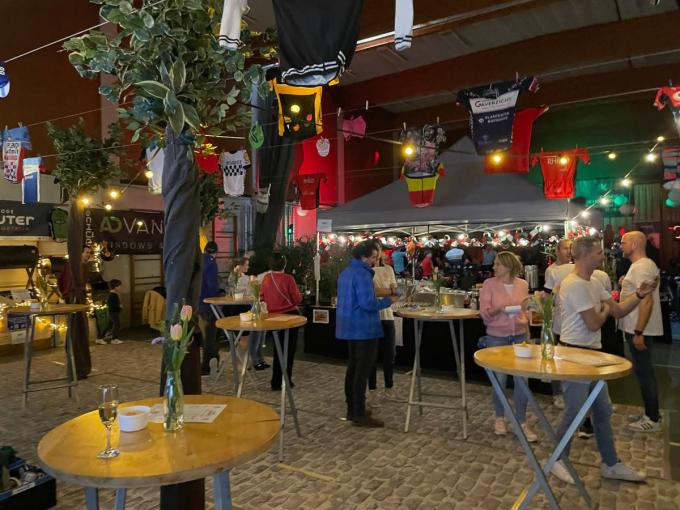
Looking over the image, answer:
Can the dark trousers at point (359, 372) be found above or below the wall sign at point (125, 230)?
below

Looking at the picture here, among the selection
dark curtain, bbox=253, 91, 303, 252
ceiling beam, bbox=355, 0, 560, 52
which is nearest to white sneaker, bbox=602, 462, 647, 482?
ceiling beam, bbox=355, 0, 560, 52

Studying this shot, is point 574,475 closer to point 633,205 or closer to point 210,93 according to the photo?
point 210,93

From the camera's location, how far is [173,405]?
175 cm

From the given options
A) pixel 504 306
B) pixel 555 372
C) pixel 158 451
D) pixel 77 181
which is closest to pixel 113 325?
pixel 77 181

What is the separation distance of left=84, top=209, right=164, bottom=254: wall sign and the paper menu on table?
753 cm

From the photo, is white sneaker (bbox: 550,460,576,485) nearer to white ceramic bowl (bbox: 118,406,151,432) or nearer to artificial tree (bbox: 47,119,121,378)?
white ceramic bowl (bbox: 118,406,151,432)

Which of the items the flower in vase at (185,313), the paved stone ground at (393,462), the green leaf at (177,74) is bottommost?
the paved stone ground at (393,462)

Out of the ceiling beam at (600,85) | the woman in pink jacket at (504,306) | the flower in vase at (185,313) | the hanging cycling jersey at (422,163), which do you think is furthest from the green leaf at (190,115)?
the ceiling beam at (600,85)

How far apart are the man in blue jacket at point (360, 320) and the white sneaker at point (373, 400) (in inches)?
19.3

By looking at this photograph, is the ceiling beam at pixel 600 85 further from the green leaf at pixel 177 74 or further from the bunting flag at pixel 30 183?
the green leaf at pixel 177 74

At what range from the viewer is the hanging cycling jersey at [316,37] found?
2705mm

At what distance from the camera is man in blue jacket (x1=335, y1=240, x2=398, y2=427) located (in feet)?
12.7

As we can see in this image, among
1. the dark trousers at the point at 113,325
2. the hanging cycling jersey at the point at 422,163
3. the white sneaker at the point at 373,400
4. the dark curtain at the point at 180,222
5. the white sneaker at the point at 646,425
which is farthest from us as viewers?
the hanging cycling jersey at the point at 422,163

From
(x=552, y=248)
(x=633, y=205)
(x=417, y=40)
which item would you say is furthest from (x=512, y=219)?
(x=633, y=205)
